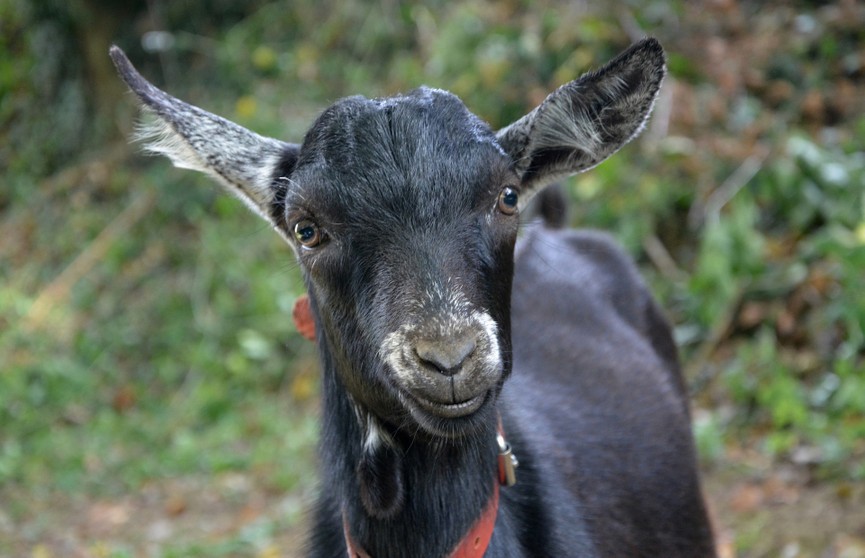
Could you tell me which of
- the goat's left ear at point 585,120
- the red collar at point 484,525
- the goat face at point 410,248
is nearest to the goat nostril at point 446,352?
the goat face at point 410,248

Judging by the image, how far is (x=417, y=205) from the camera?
2.86 metres

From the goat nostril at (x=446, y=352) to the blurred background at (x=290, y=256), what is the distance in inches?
67.4

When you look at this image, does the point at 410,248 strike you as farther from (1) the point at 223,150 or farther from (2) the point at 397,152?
(1) the point at 223,150

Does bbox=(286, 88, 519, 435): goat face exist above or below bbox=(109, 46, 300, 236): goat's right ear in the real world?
below

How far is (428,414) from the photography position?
2.74 metres

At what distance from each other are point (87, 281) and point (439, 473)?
932 cm

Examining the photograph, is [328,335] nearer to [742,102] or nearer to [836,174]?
[836,174]

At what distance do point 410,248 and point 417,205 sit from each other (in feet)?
0.42

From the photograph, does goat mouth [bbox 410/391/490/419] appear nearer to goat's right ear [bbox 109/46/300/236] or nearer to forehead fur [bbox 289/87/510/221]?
forehead fur [bbox 289/87/510/221]

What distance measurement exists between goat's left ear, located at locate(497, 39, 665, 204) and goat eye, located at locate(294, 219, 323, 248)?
0.64 metres

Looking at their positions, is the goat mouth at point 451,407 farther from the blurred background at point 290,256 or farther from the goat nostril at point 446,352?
the blurred background at point 290,256

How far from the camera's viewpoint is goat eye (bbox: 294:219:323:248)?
3.00 m

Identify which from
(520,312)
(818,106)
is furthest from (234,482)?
(818,106)

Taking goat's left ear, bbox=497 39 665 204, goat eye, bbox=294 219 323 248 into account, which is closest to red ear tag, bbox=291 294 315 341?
goat eye, bbox=294 219 323 248
